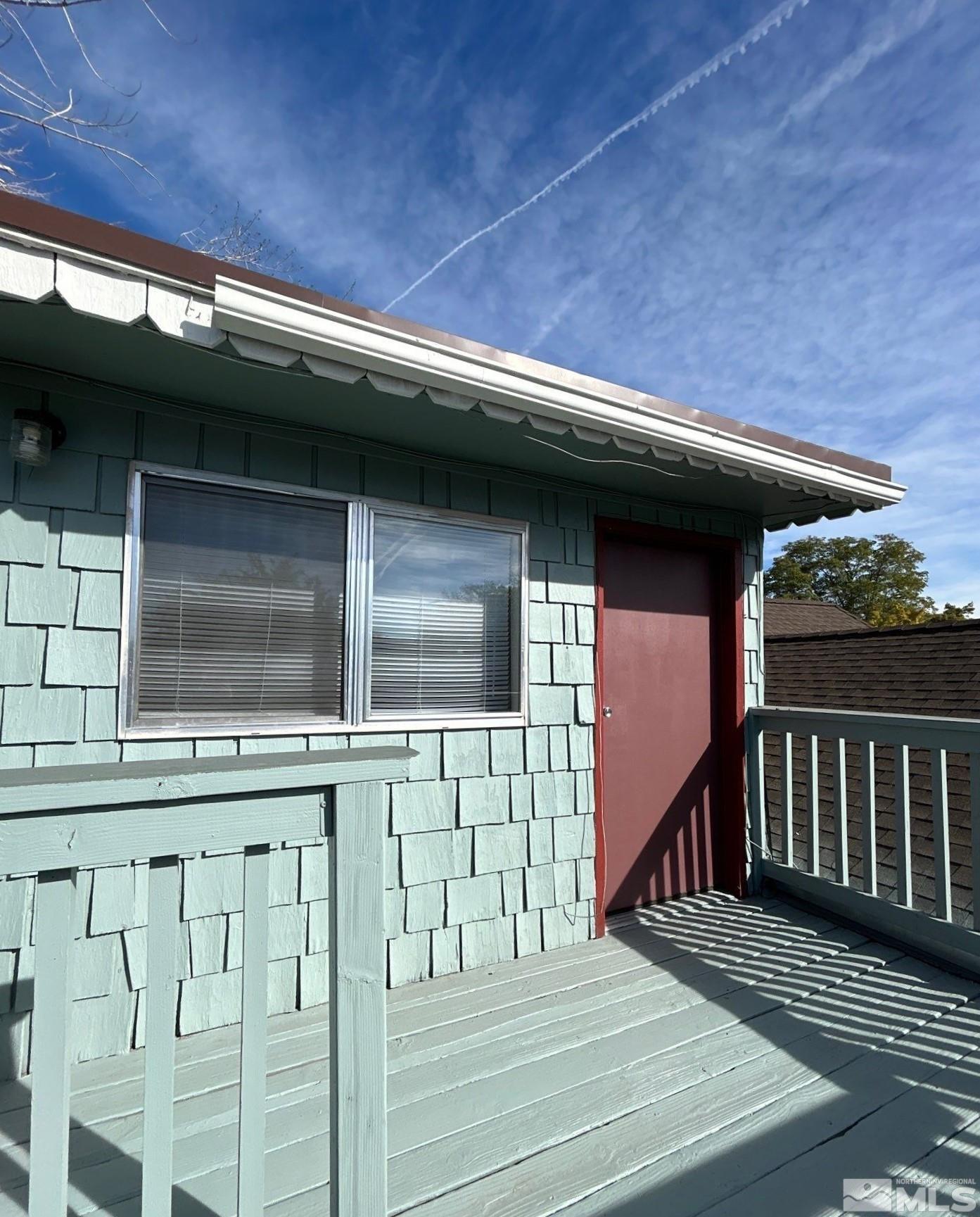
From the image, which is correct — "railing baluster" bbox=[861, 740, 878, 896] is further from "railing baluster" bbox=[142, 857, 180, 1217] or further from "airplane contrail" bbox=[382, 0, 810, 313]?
"airplane contrail" bbox=[382, 0, 810, 313]

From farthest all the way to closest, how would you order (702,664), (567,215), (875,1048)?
1. (567,215)
2. (702,664)
3. (875,1048)

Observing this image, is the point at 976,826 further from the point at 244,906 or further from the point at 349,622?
the point at 244,906

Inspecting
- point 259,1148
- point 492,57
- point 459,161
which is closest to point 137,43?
point 492,57

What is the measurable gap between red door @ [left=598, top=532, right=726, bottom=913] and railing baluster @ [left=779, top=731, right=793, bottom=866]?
1.10 feet

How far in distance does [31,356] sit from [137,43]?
124 inches

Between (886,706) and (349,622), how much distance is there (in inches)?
222

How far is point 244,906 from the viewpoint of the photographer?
1.03 meters

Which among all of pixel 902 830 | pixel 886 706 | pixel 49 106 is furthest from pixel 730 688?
pixel 49 106

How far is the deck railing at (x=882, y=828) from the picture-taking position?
2.60 metres

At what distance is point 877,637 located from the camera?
24.9 ft

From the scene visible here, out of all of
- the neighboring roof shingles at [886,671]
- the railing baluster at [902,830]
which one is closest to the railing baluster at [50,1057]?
the railing baluster at [902,830]

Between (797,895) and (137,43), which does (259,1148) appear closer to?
(797,895)

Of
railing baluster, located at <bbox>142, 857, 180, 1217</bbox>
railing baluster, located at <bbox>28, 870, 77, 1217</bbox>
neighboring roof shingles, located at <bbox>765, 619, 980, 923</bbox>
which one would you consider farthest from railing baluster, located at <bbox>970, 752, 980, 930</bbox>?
railing baluster, located at <bbox>28, 870, 77, 1217</bbox>

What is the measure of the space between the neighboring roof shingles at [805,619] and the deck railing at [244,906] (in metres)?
11.6
